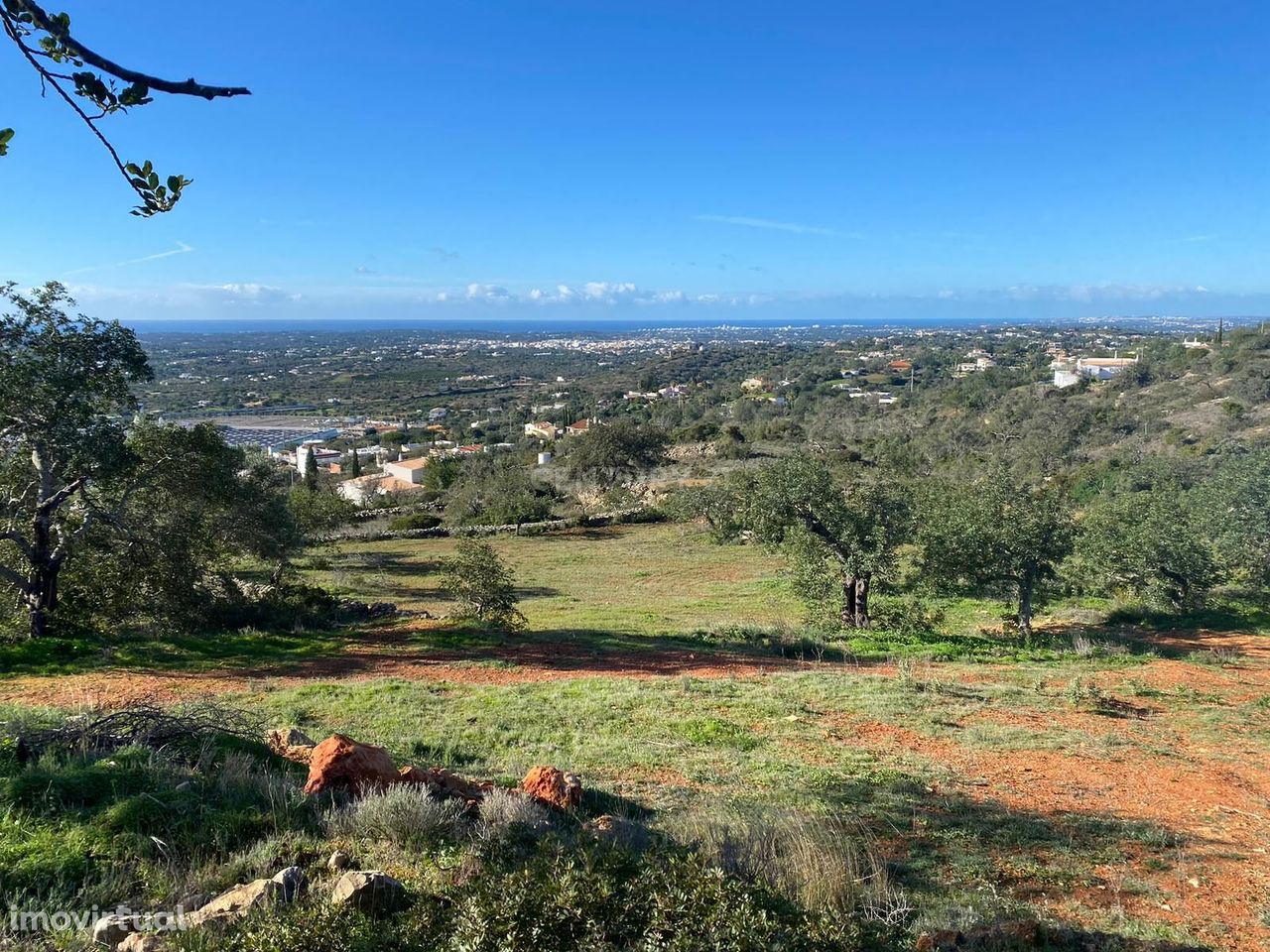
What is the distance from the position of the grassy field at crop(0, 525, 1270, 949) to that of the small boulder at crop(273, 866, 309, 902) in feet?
8.54

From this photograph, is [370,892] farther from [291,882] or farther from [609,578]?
[609,578]

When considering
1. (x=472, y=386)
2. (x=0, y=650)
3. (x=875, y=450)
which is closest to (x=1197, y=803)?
(x=0, y=650)

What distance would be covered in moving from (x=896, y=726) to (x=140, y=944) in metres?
8.01

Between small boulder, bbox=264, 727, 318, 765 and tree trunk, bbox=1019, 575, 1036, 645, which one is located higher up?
small boulder, bbox=264, 727, 318, 765

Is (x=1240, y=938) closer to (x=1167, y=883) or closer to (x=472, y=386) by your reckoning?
(x=1167, y=883)

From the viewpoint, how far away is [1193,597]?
56.3 ft

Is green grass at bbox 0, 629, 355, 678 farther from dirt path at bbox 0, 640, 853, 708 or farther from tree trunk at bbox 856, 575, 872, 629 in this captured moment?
tree trunk at bbox 856, 575, 872, 629

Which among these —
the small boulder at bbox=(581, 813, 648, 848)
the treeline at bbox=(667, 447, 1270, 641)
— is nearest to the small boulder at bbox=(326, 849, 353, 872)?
the small boulder at bbox=(581, 813, 648, 848)

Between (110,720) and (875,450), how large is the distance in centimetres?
4980

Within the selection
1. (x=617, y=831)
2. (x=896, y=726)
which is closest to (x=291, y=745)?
(x=617, y=831)

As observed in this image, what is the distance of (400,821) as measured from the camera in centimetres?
412

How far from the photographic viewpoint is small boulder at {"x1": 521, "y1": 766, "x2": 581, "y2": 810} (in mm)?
5207

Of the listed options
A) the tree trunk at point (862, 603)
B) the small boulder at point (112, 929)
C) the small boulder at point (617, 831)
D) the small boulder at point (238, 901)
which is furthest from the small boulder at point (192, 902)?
the tree trunk at point (862, 603)

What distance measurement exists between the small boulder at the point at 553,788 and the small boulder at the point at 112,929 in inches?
104
